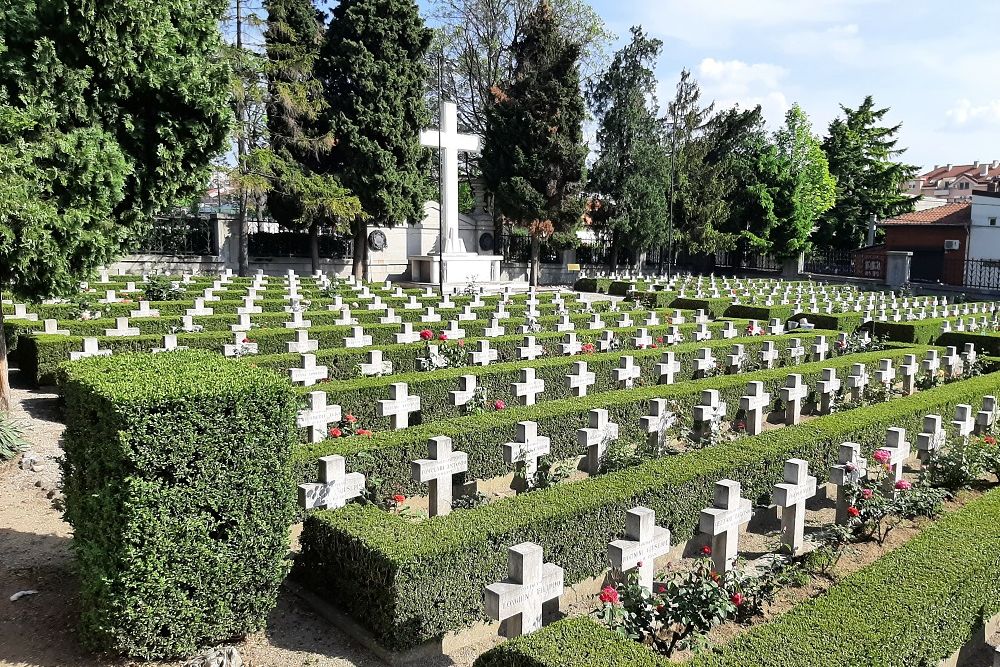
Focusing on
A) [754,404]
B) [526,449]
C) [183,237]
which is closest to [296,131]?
[183,237]

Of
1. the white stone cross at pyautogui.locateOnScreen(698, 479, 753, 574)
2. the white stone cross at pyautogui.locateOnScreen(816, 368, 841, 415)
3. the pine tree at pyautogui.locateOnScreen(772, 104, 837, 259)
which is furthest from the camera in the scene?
the pine tree at pyautogui.locateOnScreen(772, 104, 837, 259)

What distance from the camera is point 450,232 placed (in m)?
30.8

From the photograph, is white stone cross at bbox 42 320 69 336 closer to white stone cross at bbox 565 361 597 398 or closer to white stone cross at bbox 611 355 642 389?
white stone cross at bbox 565 361 597 398

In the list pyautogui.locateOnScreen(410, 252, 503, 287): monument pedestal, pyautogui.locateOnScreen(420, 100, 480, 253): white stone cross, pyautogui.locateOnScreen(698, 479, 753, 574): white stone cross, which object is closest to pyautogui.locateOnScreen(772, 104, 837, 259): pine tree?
pyautogui.locateOnScreen(410, 252, 503, 287): monument pedestal

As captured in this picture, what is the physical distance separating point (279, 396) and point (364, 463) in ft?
6.72

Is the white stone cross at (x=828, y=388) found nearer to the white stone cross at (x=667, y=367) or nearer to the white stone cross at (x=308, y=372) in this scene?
the white stone cross at (x=667, y=367)

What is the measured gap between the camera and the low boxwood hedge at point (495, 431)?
6.68 metres

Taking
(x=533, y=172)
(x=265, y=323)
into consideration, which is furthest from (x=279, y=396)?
(x=533, y=172)

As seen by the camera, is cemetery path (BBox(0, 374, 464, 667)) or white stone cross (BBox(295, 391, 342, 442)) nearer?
cemetery path (BBox(0, 374, 464, 667))

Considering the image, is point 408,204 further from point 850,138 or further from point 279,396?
point 850,138

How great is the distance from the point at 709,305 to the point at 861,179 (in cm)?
3018

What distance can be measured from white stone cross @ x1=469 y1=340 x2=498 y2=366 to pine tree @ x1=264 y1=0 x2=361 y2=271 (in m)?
17.7

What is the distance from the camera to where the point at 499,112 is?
34938 mm

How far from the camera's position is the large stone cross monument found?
1097 inches
